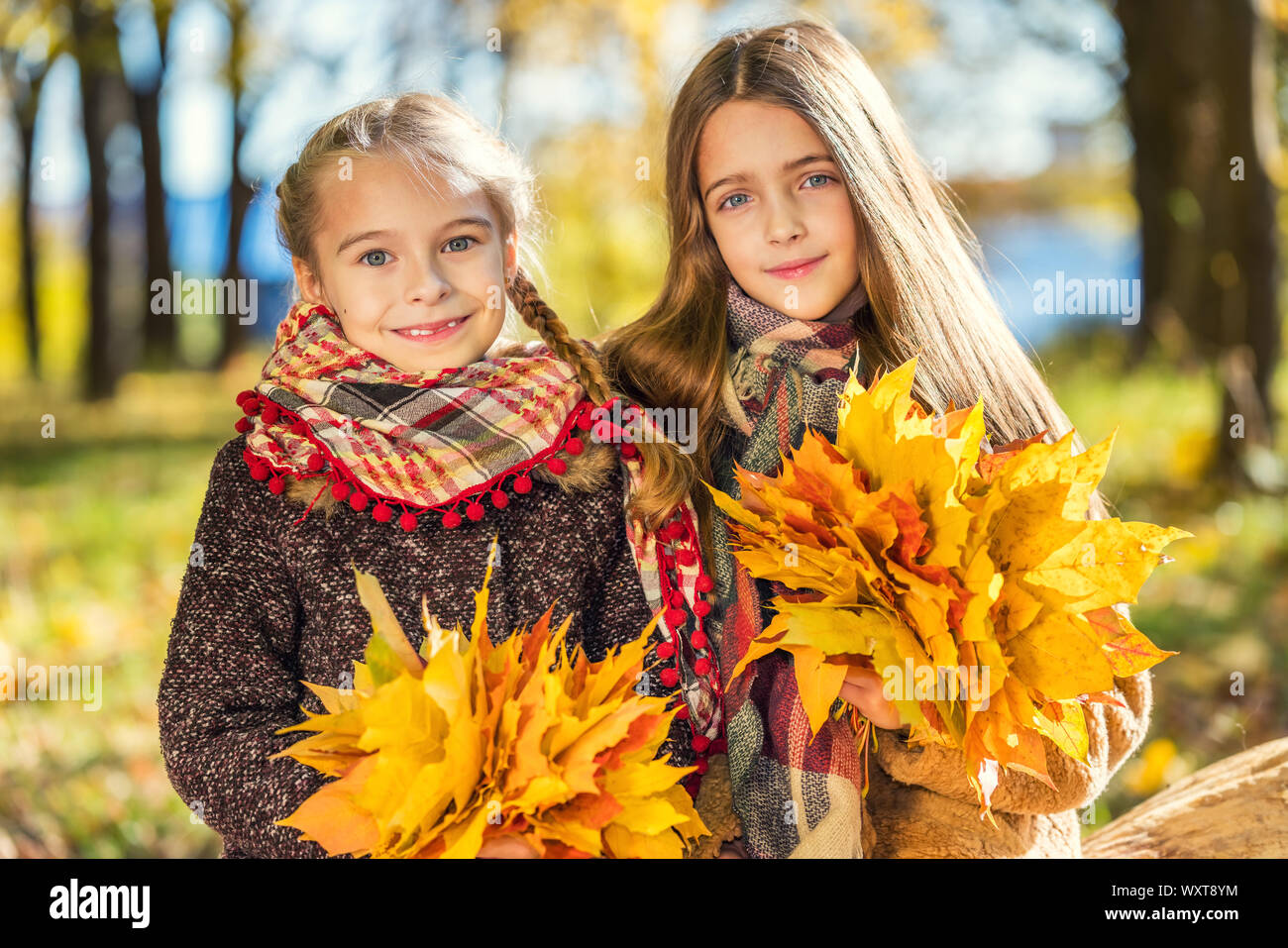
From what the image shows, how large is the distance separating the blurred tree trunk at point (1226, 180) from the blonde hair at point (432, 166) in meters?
5.35

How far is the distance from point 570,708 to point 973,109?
40.6ft

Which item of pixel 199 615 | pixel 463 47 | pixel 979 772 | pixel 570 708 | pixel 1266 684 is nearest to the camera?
pixel 570 708

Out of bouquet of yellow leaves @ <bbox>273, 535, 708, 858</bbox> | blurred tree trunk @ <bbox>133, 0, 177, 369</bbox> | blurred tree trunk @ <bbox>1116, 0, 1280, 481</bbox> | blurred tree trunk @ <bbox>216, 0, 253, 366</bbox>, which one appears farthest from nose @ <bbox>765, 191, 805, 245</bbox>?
blurred tree trunk @ <bbox>133, 0, 177, 369</bbox>

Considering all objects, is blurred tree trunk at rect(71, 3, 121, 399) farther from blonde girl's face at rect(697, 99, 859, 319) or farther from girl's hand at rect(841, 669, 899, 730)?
girl's hand at rect(841, 669, 899, 730)

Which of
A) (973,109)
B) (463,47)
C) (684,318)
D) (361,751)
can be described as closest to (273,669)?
(361,751)

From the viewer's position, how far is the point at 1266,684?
16.1ft

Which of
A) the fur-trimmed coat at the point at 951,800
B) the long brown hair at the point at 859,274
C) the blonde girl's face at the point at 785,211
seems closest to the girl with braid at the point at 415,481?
the long brown hair at the point at 859,274

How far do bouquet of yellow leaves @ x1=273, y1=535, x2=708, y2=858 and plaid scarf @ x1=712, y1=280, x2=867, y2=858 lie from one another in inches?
16.7

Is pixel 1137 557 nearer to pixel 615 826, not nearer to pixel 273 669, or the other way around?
pixel 615 826

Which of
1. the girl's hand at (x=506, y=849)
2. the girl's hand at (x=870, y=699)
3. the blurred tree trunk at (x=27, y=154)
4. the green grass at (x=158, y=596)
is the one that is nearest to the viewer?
the girl's hand at (x=506, y=849)

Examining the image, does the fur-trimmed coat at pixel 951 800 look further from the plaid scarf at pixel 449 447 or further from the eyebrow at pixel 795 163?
the eyebrow at pixel 795 163

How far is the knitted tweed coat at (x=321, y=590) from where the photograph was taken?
225cm

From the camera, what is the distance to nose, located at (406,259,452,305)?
93.0 inches

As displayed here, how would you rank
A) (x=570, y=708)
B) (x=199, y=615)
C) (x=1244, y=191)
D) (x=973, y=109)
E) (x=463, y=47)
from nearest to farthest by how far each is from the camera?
(x=570, y=708)
(x=199, y=615)
(x=1244, y=191)
(x=463, y=47)
(x=973, y=109)
